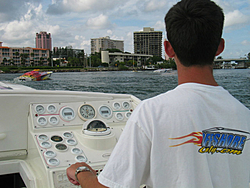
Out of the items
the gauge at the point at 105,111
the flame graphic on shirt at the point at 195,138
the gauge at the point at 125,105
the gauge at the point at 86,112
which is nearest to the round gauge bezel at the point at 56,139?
the gauge at the point at 86,112

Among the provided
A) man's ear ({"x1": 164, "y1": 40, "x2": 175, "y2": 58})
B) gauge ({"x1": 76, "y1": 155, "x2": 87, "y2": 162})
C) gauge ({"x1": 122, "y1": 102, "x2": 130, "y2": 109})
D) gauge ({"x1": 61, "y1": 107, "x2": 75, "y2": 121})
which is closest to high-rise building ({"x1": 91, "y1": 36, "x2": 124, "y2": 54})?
gauge ({"x1": 122, "y1": 102, "x2": 130, "y2": 109})

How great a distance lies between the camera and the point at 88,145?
2.40 metres

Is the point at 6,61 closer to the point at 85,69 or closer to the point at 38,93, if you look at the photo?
the point at 85,69

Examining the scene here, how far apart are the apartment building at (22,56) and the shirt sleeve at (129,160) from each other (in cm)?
7256

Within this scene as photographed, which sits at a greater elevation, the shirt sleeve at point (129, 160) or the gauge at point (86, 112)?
the shirt sleeve at point (129, 160)

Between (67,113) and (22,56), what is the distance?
7437cm

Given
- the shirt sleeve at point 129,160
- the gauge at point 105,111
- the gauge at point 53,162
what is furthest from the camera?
the gauge at point 105,111

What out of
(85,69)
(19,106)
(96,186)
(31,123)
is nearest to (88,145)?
(31,123)

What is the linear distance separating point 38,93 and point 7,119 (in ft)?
1.30

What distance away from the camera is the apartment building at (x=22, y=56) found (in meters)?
68.9

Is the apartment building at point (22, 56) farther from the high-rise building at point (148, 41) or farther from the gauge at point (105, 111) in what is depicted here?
the gauge at point (105, 111)

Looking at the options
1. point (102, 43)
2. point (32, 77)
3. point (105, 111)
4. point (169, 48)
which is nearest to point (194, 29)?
point (169, 48)

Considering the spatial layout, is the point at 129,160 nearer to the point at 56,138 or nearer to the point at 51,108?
the point at 56,138

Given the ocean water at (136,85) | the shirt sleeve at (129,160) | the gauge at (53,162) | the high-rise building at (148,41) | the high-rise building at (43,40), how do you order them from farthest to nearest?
1. the high-rise building at (43,40)
2. the high-rise building at (148,41)
3. the ocean water at (136,85)
4. the gauge at (53,162)
5. the shirt sleeve at (129,160)
